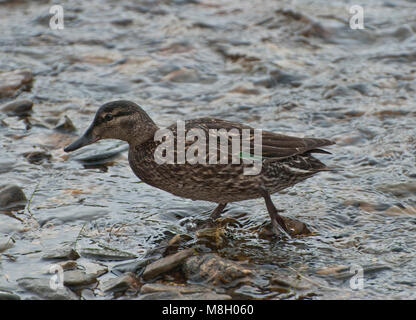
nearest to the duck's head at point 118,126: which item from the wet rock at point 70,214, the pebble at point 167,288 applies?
the wet rock at point 70,214

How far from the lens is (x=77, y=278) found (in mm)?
5344

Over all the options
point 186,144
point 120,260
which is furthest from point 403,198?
point 120,260

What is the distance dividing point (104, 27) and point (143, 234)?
21.5 feet

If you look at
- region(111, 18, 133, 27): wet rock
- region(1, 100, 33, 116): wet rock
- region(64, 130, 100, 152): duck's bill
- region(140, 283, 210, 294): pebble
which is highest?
region(111, 18, 133, 27): wet rock

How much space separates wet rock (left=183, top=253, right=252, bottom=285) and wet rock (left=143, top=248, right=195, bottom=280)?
0.07 meters

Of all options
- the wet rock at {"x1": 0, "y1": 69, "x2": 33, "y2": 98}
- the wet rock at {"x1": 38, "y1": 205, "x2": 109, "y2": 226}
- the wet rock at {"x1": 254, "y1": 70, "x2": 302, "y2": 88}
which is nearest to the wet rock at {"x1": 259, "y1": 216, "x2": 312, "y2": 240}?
the wet rock at {"x1": 38, "y1": 205, "x2": 109, "y2": 226}

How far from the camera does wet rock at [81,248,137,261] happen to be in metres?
5.79

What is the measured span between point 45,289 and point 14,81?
5.09m

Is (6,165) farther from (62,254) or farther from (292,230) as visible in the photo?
(292,230)

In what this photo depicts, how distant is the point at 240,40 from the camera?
37.3 ft

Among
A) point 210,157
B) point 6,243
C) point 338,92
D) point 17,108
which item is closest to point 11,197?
point 6,243

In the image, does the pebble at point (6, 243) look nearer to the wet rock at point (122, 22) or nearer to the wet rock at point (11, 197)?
the wet rock at point (11, 197)

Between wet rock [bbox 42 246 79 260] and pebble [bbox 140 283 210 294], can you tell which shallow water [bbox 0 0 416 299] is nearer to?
wet rock [bbox 42 246 79 260]
